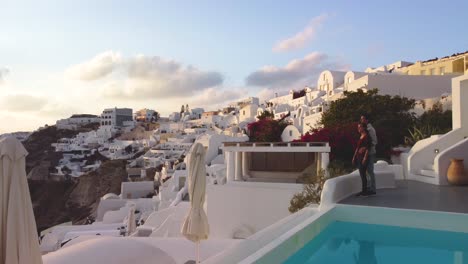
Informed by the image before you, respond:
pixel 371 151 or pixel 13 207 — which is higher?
pixel 371 151

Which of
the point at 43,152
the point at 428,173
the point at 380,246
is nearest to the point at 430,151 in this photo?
the point at 428,173

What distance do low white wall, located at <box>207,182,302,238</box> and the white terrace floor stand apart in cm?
639

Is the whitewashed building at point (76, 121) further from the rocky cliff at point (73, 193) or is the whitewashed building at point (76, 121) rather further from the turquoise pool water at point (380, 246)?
the turquoise pool water at point (380, 246)

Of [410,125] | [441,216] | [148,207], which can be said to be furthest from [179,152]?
[441,216]

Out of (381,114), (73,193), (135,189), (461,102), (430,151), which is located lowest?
(73,193)

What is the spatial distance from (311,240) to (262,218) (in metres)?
10.4

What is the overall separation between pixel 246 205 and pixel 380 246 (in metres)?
10.8

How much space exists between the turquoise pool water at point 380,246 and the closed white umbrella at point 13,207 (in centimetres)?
277

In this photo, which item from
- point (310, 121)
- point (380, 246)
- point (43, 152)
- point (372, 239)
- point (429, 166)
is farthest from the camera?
point (43, 152)

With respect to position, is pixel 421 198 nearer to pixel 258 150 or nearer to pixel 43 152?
pixel 258 150

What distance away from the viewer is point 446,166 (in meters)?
9.39

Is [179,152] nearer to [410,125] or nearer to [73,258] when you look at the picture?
[410,125]

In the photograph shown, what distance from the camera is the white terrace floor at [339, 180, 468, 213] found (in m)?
6.45

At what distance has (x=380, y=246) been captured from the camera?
529 cm
